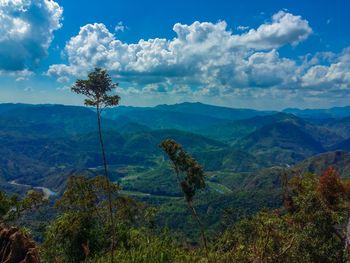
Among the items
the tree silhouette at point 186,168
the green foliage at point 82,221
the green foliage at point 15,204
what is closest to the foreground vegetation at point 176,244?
the green foliage at point 82,221

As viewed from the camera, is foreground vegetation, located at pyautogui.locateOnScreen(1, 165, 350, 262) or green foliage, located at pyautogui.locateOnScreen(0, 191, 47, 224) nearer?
foreground vegetation, located at pyautogui.locateOnScreen(1, 165, 350, 262)

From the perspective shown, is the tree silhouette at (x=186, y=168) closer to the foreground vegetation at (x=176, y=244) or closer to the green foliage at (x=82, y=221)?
the foreground vegetation at (x=176, y=244)

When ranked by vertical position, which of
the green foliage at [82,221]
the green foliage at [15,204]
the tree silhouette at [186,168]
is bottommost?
the green foliage at [82,221]

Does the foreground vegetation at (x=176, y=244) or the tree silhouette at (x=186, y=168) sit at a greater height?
the tree silhouette at (x=186, y=168)

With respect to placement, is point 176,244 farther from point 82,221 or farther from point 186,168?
point 186,168

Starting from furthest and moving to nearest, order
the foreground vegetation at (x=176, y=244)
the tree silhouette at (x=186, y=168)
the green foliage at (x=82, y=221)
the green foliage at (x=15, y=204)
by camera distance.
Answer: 1. the green foliage at (x=82, y=221)
2. the green foliage at (x=15, y=204)
3. the tree silhouette at (x=186, y=168)
4. the foreground vegetation at (x=176, y=244)

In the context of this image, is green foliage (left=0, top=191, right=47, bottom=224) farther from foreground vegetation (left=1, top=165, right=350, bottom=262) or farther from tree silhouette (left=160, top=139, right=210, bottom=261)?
tree silhouette (left=160, top=139, right=210, bottom=261)

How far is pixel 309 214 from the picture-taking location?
3738 cm

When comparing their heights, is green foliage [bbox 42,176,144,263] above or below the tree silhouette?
below

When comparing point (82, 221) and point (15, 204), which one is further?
point (82, 221)

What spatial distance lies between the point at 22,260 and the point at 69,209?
42.7 metres

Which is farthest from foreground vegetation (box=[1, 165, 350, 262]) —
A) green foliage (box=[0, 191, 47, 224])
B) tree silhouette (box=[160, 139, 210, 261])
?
tree silhouette (box=[160, 139, 210, 261])

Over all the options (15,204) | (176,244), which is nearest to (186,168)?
(15,204)

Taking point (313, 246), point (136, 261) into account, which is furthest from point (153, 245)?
point (313, 246)
